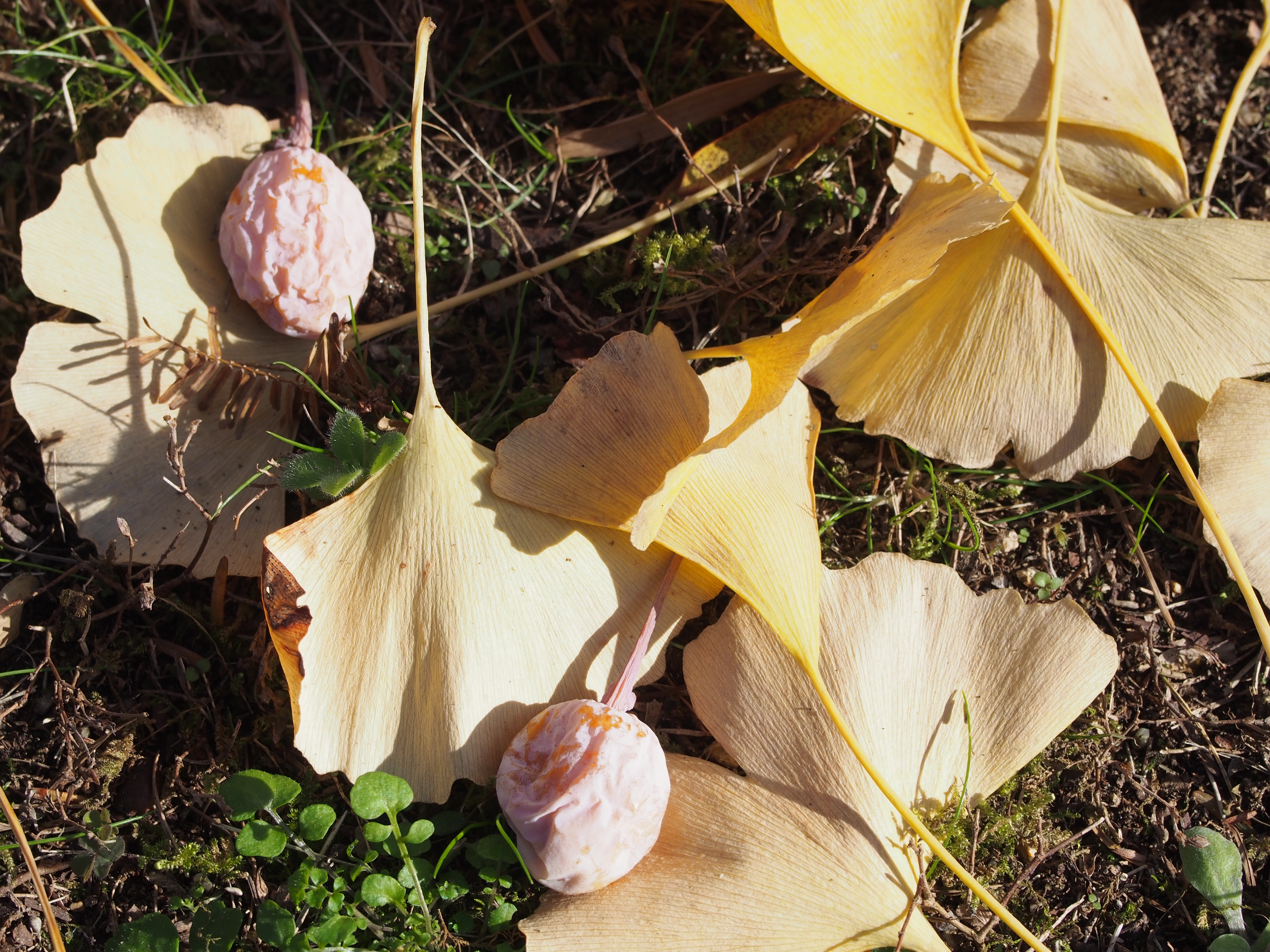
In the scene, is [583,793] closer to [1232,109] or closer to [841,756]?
[841,756]

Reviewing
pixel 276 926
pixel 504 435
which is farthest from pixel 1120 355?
pixel 276 926

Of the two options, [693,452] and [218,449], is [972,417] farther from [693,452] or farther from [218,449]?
[218,449]

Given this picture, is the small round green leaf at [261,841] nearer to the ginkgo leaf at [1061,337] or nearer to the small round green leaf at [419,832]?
the small round green leaf at [419,832]

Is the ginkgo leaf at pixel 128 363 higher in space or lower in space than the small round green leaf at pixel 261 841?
higher

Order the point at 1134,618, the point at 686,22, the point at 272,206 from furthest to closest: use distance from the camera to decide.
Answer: the point at 686,22, the point at 1134,618, the point at 272,206

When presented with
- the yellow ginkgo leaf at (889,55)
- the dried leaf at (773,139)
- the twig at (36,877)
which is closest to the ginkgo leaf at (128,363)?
the twig at (36,877)

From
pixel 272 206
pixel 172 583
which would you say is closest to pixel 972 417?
pixel 272 206
